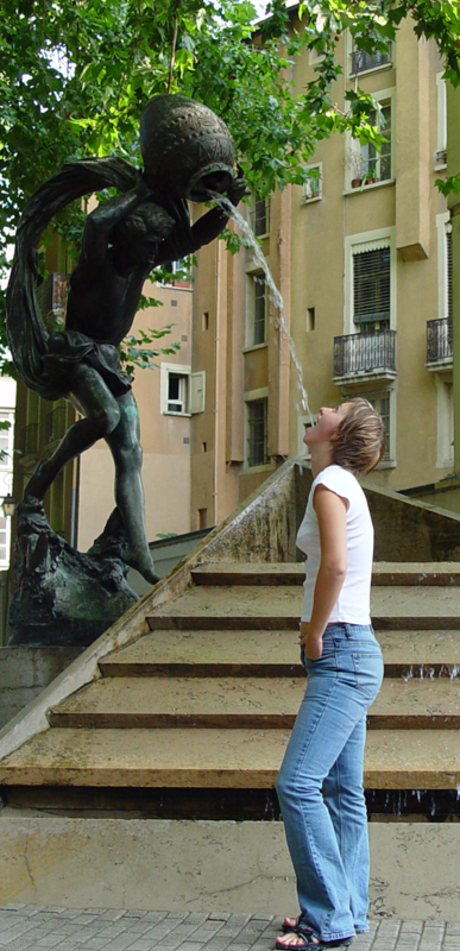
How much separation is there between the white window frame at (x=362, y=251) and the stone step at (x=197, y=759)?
85.0 feet

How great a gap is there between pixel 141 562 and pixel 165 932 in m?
3.30

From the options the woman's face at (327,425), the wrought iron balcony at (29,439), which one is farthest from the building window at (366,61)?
the woman's face at (327,425)

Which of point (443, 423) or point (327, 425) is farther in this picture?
point (443, 423)

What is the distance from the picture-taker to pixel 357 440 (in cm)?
350

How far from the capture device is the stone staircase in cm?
402

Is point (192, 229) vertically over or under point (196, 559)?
over

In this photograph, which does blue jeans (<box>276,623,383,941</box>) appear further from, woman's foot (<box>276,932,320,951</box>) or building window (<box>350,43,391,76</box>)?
building window (<box>350,43,391,76</box>)

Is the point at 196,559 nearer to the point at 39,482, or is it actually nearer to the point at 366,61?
the point at 39,482

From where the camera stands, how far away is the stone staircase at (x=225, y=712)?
4.02m

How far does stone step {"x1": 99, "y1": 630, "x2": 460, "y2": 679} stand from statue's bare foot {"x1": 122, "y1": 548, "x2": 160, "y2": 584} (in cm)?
134

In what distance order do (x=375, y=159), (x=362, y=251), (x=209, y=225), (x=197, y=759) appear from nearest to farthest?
(x=197, y=759), (x=209, y=225), (x=375, y=159), (x=362, y=251)

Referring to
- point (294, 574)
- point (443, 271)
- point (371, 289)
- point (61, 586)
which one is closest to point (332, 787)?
point (294, 574)

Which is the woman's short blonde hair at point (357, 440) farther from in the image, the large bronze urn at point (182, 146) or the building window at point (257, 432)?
the building window at point (257, 432)

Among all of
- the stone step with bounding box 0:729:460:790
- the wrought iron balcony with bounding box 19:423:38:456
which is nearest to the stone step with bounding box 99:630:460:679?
the stone step with bounding box 0:729:460:790
